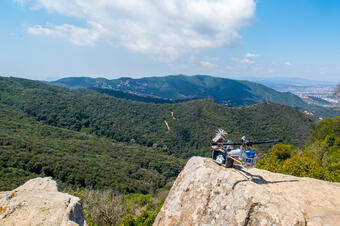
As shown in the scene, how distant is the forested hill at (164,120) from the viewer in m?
119

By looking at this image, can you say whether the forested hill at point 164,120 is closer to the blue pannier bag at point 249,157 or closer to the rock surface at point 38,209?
the rock surface at point 38,209

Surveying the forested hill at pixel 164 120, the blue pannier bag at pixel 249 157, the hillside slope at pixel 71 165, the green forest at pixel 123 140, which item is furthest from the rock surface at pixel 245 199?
the forested hill at pixel 164 120

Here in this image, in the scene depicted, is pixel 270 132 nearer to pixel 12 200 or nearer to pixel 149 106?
pixel 149 106

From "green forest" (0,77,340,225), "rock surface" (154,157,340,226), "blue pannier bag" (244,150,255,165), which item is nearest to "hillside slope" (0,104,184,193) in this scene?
"green forest" (0,77,340,225)

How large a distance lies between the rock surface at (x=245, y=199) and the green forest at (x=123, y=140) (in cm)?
1167

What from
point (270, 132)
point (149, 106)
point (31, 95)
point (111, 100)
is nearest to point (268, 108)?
point (270, 132)

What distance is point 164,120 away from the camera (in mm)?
150875

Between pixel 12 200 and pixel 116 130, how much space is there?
13286 centimetres

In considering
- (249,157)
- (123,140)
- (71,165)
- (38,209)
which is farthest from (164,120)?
(249,157)

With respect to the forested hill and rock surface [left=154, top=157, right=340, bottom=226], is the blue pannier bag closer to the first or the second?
rock surface [left=154, top=157, right=340, bottom=226]

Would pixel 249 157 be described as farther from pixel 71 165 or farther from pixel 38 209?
pixel 71 165

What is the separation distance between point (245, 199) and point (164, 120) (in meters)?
145

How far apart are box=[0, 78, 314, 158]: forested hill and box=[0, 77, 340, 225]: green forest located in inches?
23.4

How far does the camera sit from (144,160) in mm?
93812
